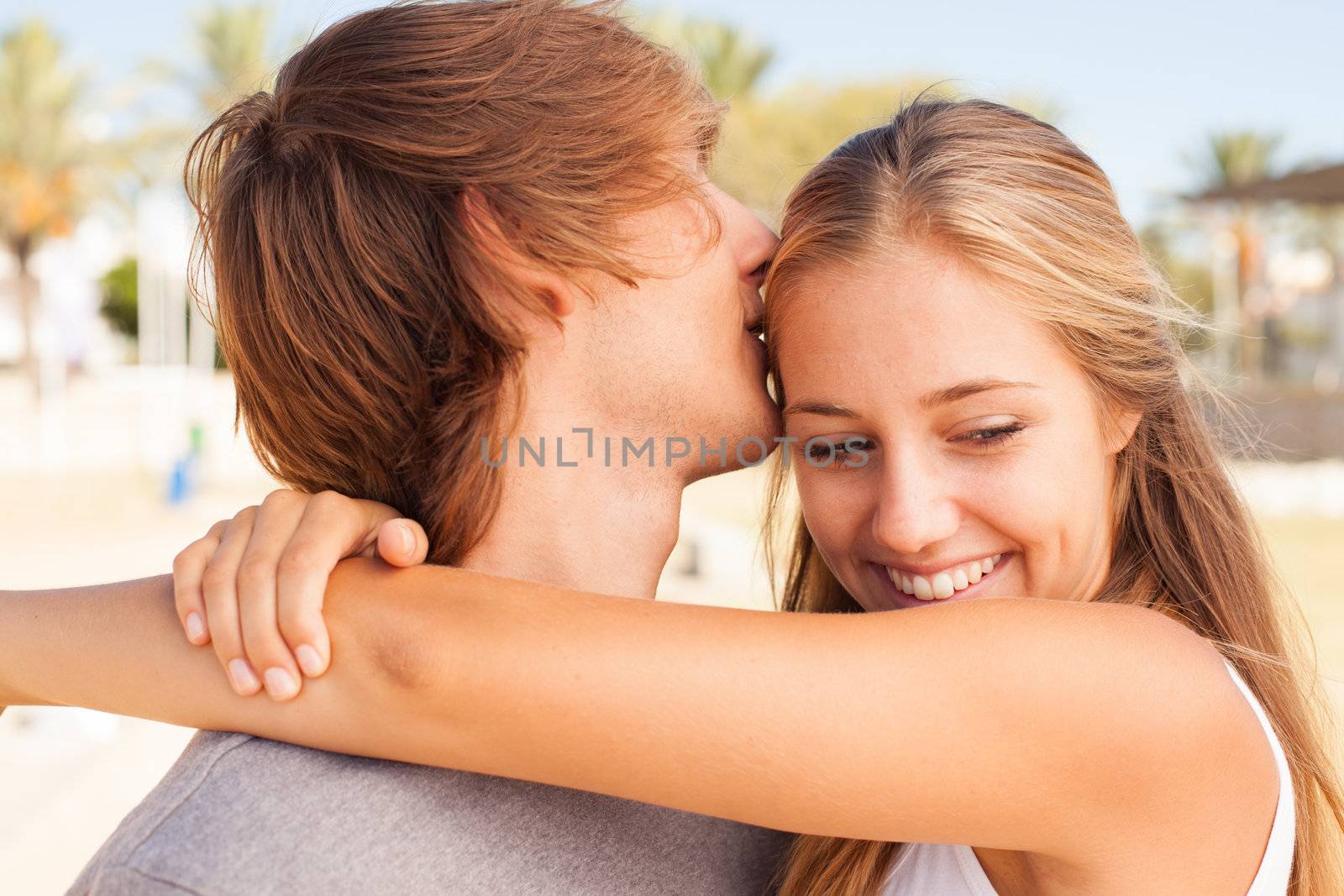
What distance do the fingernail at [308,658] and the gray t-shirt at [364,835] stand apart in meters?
0.12

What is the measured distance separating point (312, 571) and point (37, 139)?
1449 inches

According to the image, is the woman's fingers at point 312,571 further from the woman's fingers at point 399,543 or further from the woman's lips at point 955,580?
the woman's lips at point 955,580

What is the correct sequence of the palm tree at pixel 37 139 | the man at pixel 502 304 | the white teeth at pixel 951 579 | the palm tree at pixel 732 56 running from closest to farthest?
the man at pixel 502 304
the white teeth at pixel 951 579
the palm tree at pixel 37 139
the palm tree at pixel 732 56

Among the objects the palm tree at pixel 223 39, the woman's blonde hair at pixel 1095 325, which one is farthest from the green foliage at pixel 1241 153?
the woman's blonde hair at pixel 1095 325

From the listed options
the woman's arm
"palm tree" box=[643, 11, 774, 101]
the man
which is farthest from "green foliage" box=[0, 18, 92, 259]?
the woman's arm

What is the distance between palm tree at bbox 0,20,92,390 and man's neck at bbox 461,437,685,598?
1419 inches

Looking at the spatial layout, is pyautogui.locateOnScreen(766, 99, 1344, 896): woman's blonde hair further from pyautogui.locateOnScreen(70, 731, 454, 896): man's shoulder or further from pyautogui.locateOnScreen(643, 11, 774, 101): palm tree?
pyautogui.locateOnScreen(643, 11, 774, 101): palm tree

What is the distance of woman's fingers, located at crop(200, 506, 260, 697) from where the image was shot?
145cm

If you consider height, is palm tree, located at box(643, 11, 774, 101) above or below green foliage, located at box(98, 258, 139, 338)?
above

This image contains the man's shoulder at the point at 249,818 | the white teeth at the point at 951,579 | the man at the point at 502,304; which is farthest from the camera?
the white teeth at the point at 951,579

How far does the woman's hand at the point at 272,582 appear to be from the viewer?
1.44 m

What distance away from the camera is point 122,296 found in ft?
143

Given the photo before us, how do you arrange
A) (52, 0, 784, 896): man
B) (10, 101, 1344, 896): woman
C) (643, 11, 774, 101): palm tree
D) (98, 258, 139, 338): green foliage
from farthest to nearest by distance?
(98, 258, 139, 338): green foliage
(643, 11, 774, 101): palm tree
(52, 0, 784, 896): man
(10, 101, 1344, 896): woman

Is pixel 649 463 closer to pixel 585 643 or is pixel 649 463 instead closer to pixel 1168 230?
pixel 585 643
